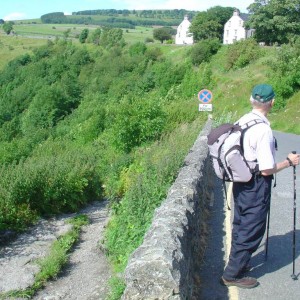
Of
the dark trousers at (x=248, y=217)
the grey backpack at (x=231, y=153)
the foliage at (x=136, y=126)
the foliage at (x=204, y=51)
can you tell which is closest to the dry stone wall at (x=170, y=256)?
the dark trousers at (x=248, y=217)

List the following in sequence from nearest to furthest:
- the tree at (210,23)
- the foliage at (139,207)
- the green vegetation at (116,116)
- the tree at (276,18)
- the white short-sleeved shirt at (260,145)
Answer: the white short-sleeved shirt at (260,145), the foliage at (139,207), the green vegetation at (116,116), the tree at (276,18), the tree at (210,23)

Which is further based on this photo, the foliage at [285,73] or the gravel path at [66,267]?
the foliage at [285,73]

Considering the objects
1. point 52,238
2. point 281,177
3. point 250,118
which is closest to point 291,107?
point 281,177

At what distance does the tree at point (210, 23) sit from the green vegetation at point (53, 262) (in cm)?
6338

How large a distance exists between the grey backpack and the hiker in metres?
0.06

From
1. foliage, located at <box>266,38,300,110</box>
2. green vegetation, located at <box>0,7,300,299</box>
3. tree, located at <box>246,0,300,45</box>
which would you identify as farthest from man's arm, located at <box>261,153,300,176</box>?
tree, located at <box>246,0,300,45</box>

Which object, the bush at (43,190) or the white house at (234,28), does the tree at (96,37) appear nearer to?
the white house at (234,28)

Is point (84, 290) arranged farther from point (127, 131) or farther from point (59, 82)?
point (59, 82)

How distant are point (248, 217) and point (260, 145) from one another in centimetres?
83

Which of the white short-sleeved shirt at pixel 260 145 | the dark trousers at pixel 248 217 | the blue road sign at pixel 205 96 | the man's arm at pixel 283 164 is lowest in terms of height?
the blue road sign at pixel 205 96

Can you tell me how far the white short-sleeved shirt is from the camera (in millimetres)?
4863

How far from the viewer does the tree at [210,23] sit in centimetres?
7206

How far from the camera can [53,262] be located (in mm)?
9812

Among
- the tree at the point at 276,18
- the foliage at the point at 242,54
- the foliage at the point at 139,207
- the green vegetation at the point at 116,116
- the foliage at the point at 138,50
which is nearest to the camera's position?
the foliage at the point at 139,207
